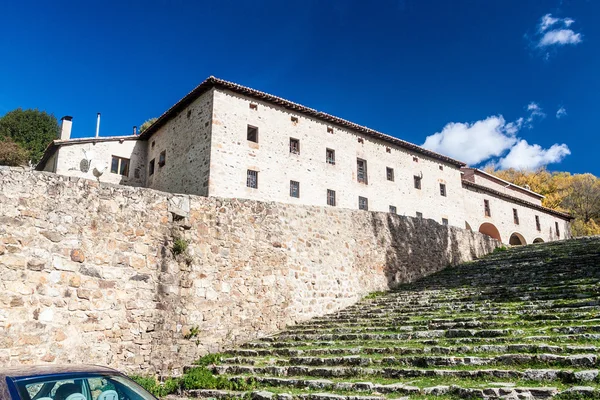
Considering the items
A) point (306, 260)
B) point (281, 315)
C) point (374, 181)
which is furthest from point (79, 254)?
point (374, 181)

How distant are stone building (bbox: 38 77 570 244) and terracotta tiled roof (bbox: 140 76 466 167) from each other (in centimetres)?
6

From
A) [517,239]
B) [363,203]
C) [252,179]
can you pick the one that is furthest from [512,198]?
[252,179]

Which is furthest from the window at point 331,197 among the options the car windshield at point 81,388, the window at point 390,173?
the car windshield at point 81,388

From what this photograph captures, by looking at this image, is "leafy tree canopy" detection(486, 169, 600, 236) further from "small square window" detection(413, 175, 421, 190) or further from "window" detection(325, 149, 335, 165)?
"window" detection(325, 149, 335, 165)

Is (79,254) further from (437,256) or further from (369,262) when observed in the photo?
(437,256)

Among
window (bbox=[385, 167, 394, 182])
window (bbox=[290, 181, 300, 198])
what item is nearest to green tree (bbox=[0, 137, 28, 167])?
window (bbox=[290, 181, 300, 198])

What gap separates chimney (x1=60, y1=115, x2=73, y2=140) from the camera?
26.2 meters

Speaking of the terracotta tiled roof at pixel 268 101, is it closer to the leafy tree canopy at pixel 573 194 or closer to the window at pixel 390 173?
the window at pixel 390 173

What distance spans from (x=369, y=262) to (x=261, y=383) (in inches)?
279

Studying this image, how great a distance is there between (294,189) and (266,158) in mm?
2304

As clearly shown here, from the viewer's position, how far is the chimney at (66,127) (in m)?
26.2

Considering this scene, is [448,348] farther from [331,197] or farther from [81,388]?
[331,197]

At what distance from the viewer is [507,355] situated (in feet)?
22.8

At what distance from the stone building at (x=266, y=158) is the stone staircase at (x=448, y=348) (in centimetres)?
1105
